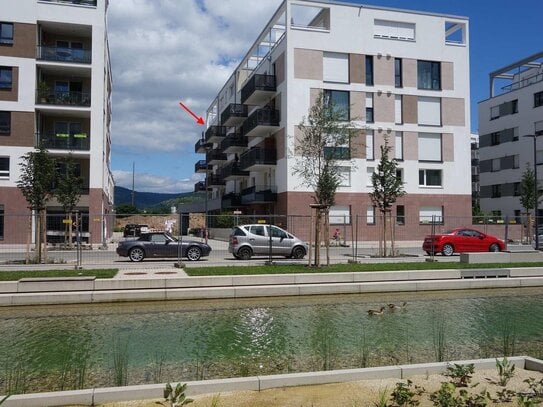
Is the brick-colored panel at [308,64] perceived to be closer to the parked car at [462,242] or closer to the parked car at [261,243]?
the parked car at [462,242]

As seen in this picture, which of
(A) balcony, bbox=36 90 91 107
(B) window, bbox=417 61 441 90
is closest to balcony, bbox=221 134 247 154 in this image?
(B) window, bbox=417 61 441 90

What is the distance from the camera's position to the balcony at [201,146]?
3071 inches

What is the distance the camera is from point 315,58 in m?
43.6

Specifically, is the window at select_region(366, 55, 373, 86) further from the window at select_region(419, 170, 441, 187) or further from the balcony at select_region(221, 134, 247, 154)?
the balcony at select_region(221, 134, 247, 154)

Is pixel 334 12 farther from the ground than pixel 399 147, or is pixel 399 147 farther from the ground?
pixel 334 12

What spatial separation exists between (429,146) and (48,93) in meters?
31.3

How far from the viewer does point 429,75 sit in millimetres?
47031

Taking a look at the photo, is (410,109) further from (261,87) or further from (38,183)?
(38,183)

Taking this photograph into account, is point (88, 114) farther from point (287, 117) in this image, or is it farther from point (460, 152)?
point (460, 152)

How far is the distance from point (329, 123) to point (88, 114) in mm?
19030

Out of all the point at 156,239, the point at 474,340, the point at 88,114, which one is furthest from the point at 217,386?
the point at 88,114

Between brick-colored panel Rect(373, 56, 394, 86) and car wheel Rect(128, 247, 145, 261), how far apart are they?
2890 centimetres

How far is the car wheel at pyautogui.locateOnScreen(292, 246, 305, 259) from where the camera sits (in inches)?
966

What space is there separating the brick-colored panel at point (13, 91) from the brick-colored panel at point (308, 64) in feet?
68.3
